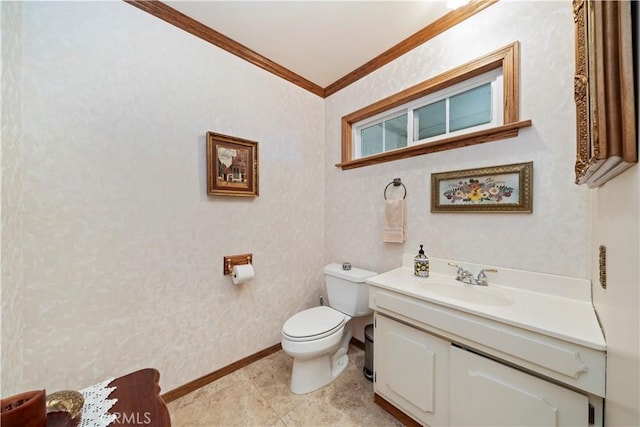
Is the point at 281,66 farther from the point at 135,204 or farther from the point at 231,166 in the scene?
the point at 135,204

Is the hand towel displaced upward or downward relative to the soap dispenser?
upward

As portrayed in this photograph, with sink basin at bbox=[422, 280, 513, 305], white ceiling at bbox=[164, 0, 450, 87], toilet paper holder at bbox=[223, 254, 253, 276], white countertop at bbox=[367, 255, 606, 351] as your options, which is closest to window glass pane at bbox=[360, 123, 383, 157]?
white ceiling at bbox=[164, 0, 450, 87]

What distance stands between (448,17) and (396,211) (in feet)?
4.20

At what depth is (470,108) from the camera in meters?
1.51

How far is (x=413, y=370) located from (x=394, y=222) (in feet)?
3.00

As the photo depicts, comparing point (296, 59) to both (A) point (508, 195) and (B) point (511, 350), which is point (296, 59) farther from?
(B) point (511, 350)

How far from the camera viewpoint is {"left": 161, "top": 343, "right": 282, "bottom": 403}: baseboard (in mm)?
1474

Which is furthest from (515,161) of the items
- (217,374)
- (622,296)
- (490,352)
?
(217,374)

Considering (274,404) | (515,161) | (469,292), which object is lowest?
(274,404)

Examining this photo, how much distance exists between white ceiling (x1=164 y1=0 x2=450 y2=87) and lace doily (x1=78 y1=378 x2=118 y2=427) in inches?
79.3

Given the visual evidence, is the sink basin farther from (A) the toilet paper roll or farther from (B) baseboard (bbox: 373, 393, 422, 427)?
(A) the toilet paper roll

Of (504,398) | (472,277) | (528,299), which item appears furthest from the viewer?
(472,277)

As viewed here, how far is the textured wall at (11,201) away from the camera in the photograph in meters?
0.90

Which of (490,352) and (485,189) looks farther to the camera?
(485,189)
